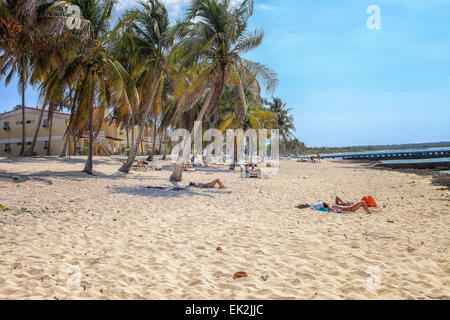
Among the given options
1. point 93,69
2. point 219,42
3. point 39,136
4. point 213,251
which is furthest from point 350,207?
point 39,136

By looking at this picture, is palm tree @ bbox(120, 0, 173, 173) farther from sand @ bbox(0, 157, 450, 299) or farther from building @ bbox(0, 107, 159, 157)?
building @ bbox(0, 107, 159, 157)

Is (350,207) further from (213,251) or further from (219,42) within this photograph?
(219,42)

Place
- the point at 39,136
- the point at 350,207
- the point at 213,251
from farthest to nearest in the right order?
the point at 39,136 < the point at 350,207 < the point at 213,251

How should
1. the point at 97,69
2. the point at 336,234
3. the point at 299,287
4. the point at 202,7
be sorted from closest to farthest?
the point at 299,287
the point at 336,234
the point at 202,7
the point at 97,69

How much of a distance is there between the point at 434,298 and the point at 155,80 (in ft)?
48.1

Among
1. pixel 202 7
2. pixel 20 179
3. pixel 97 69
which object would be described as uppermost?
pixel 202 7

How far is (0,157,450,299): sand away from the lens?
2893 millimetres

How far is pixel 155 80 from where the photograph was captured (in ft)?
48.8

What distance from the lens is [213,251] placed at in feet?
13.4

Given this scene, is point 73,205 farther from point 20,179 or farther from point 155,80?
point 155,80

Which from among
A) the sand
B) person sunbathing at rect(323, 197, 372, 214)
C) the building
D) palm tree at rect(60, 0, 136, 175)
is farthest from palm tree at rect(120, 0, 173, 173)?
the building

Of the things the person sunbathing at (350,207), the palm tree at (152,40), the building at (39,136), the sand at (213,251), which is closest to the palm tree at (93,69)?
the palm tree at (152,40)

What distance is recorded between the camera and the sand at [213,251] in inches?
114
